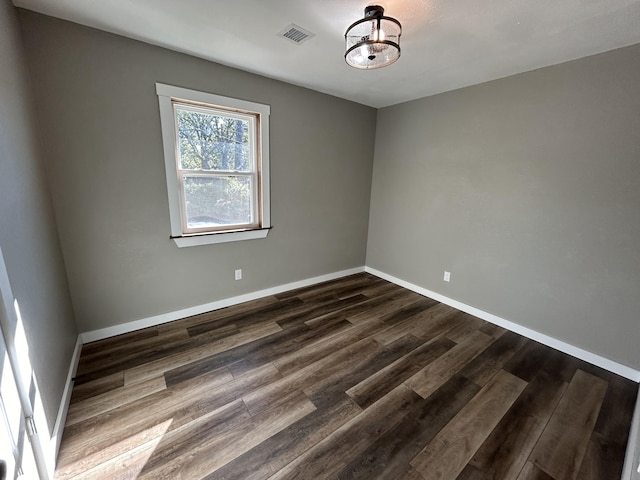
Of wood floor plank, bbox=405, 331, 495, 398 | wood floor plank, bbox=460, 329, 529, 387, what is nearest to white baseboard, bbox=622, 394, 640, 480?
wood floor plank, bbox=460, 329, 529, 387

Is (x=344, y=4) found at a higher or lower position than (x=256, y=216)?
higher

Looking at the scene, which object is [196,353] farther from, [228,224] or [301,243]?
[301,243]

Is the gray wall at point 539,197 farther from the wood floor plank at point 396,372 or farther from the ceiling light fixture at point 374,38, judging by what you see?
the ceiling light fixture at point 374,38

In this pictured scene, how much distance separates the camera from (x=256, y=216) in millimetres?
2979

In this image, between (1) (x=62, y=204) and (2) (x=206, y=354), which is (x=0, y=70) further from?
(2) (x=206, y=354)

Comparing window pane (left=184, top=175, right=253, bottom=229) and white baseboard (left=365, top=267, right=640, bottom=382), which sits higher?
window pane (left=184, top=175, right=253, bottom=229)

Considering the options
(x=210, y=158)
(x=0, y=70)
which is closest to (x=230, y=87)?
(x=210, y=158)

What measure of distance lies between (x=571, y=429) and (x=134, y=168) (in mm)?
3622

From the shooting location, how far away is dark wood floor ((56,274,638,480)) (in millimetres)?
1355

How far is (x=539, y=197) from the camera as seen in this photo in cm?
238

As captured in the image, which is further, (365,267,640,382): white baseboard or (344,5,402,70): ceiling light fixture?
(365,267,640,382): white baseboard

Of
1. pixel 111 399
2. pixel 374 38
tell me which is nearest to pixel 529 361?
pixel 374 38

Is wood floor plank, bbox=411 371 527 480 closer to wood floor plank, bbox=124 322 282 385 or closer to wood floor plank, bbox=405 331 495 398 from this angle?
wood floor plank, bbox=405 331 495 398

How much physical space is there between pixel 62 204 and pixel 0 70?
962 mm
